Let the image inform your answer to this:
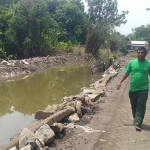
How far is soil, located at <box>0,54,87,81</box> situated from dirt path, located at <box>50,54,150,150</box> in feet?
32.9

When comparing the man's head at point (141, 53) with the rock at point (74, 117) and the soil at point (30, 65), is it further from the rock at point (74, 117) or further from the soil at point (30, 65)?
the soil at point (30, 65)

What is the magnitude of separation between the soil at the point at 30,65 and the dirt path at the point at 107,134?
394 inches

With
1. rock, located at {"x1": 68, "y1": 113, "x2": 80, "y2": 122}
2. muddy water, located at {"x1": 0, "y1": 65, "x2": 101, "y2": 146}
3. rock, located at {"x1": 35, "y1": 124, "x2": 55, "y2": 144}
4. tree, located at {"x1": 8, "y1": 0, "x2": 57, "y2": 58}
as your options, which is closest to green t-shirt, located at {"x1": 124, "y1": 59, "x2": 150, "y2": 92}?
rock, located at {"x1": 68, "y1": 113, "x2": 80, "y2": 122}

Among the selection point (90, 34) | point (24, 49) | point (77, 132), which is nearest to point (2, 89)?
point (77, 132)

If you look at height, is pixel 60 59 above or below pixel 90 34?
below

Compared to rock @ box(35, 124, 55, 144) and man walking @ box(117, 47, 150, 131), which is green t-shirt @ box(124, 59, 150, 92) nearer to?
man walking @ box(117, 47, 150, 131)

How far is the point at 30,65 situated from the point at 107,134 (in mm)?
14955

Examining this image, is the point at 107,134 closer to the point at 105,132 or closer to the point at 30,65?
the point at 105,132

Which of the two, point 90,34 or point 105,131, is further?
point 90,34

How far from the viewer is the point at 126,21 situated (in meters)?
50.6

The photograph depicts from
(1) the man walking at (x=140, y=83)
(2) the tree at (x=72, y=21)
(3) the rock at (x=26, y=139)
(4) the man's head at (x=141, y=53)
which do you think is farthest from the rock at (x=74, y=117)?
(2) the tree at (x=72, y=21)

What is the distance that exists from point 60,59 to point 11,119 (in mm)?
17909

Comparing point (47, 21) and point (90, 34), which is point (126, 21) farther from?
point (47, 21)

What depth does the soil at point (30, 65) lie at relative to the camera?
56.0ft
